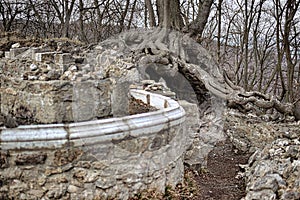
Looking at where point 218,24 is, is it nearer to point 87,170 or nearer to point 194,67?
point 194,67

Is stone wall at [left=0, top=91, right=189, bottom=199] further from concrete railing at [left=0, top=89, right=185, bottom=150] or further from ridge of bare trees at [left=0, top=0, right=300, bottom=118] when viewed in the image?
ridge of bare trees at [left=0, top=0, right=300, bottom=118]

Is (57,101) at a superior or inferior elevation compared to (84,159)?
superior

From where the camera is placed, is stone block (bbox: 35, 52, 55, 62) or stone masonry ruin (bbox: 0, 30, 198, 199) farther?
stone block (bbox: 35, 52, 55, 62)

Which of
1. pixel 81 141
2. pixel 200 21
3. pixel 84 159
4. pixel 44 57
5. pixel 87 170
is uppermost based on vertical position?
pixel 200 21

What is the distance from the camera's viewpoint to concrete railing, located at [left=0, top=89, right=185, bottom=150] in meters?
3.34

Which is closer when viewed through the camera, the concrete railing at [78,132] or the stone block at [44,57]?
the concrete railing at [78,132]

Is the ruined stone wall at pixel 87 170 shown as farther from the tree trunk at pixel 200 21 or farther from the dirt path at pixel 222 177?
the tree trunk at pixel 200 21

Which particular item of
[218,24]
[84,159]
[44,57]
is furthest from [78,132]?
[218,24]

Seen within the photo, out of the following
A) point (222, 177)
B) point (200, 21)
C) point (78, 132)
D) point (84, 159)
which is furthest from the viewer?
point (200, 21)

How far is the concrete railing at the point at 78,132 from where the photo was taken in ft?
11.0

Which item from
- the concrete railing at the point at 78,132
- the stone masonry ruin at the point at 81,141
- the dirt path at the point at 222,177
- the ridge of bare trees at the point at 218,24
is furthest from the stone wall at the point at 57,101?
the ridge of bare trees at the point at 218,24

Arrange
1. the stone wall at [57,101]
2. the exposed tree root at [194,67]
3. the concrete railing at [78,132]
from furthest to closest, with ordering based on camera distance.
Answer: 1. the exposed tree root at [194,67]
2. the stone wall at [57,101]
3. the concrete railing at [78,132]

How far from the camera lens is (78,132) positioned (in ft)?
11.4

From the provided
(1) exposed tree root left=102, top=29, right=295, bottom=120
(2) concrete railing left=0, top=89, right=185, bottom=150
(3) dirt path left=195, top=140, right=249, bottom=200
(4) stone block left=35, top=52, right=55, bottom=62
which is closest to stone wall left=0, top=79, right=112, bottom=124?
(2) concrete railing left=0, top=89, right=185, bottom=150
